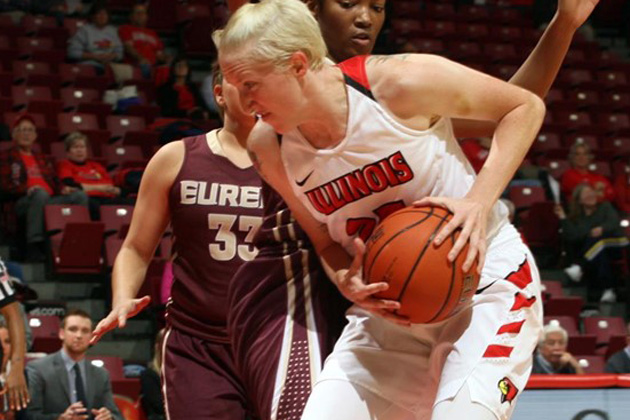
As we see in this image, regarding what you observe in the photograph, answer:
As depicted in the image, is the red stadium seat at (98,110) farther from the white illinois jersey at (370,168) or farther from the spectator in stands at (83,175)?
the white illinois jersey at (370,168)

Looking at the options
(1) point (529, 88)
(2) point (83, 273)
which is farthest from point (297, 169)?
(2) point (83, 273)

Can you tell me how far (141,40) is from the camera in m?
12.9

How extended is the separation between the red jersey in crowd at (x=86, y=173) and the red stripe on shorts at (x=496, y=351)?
7.32 metres

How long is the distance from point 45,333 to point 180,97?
14.0 feet

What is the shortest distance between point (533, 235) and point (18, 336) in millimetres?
6413

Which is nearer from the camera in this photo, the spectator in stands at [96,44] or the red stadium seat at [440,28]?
the spectator in stands at [96,44]

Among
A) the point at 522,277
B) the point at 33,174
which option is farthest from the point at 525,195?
the point at 522,277

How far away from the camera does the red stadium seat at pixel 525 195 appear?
11.2 metres

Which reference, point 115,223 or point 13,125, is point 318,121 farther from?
point 13,125

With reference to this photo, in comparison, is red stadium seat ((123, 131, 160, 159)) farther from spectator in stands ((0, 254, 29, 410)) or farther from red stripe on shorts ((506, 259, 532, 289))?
red stripe on shorts ((506, 259, 532, 289))

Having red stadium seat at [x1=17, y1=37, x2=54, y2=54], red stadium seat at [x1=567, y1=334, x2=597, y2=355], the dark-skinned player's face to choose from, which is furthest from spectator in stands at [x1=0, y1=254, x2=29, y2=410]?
red stadium seat at [x1=17, y1=37, x2=54, y2=54]

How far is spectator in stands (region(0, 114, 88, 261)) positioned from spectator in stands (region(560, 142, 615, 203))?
4971 mm

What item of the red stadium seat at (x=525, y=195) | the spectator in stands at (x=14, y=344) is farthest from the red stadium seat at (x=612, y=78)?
the spectator in stands at (x=14, y=344)

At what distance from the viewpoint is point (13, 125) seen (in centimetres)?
1034
